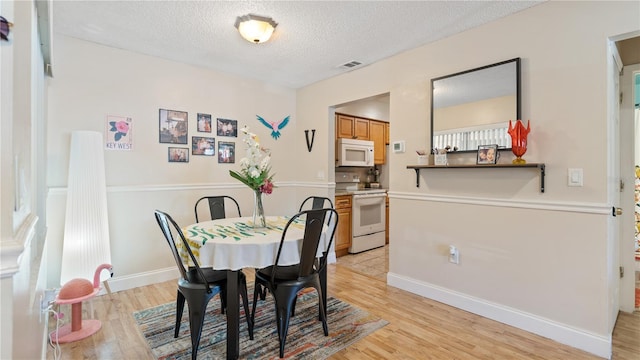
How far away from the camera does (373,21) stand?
2.49m

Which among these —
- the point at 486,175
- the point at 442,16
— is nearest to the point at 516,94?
the point at 486,175

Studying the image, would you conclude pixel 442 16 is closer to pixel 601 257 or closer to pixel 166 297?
pixel 601 257

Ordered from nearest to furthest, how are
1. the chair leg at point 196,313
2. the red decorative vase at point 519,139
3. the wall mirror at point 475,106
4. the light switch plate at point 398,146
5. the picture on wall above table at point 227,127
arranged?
1. the chair leg at point 196,313
2. the red decorative vase at point 519,139
3. the wall mirror at point 475,106
4. the light switch plate at point 398,146
5. the picture on wall above table at point 227,127

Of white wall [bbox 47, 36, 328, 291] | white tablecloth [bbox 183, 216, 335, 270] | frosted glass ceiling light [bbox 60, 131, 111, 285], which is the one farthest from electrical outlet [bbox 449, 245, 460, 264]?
frosted glass ceiling light [bbox 60, 131, 111, 285]

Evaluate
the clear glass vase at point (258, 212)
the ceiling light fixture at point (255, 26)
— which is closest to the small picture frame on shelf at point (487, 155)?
the clear glass vase at point (258, 212)

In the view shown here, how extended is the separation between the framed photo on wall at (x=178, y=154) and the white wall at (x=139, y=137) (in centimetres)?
5

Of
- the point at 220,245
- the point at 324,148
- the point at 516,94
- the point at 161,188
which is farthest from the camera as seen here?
the point at 324,148

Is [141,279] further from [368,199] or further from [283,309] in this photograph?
[368,199]

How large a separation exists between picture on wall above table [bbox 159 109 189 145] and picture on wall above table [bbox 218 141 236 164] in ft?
1.42

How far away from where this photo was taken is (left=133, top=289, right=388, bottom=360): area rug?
1995mm

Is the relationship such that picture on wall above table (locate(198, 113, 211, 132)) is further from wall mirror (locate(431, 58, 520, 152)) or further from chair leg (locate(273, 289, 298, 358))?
wall mirror (locate(431, 58, 520, 152))

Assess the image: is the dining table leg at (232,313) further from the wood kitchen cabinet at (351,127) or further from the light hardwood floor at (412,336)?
the wood kitchen cabinet at (351,127)

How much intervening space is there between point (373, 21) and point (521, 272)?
2.35 metres

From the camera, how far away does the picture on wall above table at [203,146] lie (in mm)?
3519
